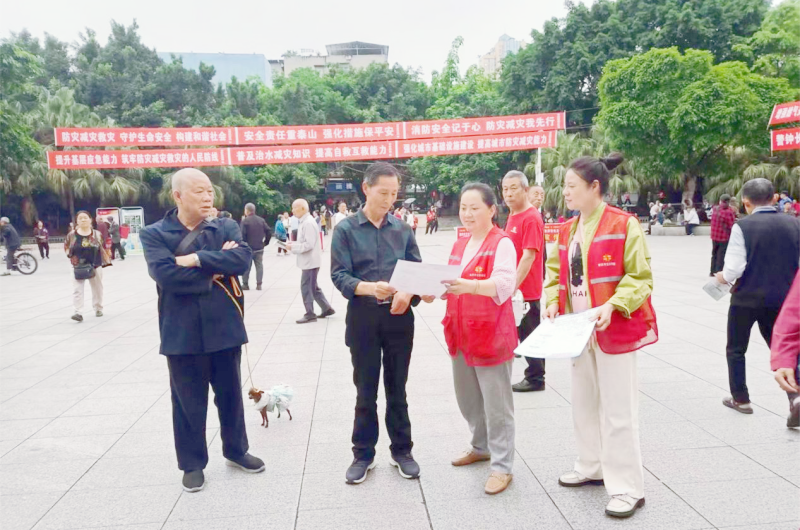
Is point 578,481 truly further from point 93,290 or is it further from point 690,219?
point 690,219

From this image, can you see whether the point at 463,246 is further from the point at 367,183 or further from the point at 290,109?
the point at 290,109

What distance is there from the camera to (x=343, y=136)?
17.1m

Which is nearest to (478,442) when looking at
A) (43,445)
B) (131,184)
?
(43,445)

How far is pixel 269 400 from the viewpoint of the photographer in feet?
12.4

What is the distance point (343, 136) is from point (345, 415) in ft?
45.7

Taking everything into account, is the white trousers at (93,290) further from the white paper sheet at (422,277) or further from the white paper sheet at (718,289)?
the white paper sheet at (718,289)

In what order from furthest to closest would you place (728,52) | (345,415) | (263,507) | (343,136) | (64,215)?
(64,215)
(728,52)
(343,136)
(345,415)
(263,507)

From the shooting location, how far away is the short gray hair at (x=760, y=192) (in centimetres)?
370

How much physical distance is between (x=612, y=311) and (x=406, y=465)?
1.28 metres

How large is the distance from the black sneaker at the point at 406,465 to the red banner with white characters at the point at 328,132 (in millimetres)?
14239

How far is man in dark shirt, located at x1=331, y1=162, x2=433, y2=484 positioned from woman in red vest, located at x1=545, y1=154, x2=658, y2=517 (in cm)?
80

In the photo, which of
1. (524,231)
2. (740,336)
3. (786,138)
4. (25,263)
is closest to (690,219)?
(786,138)

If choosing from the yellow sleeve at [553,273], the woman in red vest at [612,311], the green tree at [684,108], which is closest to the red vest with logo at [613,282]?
the woman in red vest at [612,311]

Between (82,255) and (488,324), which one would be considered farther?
(82,255)
